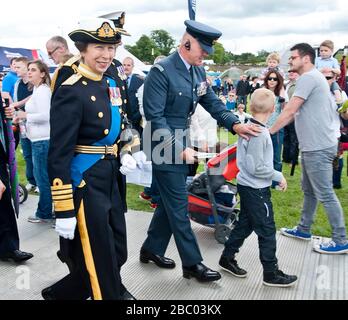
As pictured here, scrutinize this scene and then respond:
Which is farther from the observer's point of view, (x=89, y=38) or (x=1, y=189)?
(x=1, y=189)

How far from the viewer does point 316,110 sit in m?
4.16

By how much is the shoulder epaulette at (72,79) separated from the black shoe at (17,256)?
211 centimetres

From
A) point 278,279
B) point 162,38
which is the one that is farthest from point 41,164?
point 162,38

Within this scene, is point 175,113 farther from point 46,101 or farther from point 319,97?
point 46,101

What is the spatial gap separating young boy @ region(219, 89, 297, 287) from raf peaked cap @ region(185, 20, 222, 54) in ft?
1.78

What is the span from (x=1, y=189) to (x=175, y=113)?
1561mm

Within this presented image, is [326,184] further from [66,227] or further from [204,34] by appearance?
[66,227]

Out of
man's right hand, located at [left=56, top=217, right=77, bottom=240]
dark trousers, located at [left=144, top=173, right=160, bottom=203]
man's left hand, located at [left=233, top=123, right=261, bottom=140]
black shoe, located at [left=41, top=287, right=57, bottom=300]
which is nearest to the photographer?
man's right hand, located at [left=56, top=217, right=77, bottom=240]

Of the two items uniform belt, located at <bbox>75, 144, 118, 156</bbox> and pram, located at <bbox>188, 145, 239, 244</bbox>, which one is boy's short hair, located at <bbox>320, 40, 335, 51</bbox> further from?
uniform belt, located at <bbox>75, 144, 118, 156</bbox>

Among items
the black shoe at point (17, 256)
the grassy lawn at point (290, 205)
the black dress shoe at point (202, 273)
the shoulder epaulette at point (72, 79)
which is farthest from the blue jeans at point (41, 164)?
the shoulder epaulette at point (72, 79)

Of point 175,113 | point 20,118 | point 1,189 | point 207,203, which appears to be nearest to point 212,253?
point 207,203

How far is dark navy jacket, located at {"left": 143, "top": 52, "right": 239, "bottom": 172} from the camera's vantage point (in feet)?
11.0

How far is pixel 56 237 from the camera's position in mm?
4676

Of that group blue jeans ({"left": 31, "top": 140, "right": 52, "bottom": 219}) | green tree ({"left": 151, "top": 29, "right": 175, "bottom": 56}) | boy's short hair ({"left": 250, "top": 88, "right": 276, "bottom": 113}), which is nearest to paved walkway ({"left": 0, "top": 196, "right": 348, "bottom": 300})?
blue jeans ({"left": 31, "top": 140, "right": 52, "bottom": 219})
